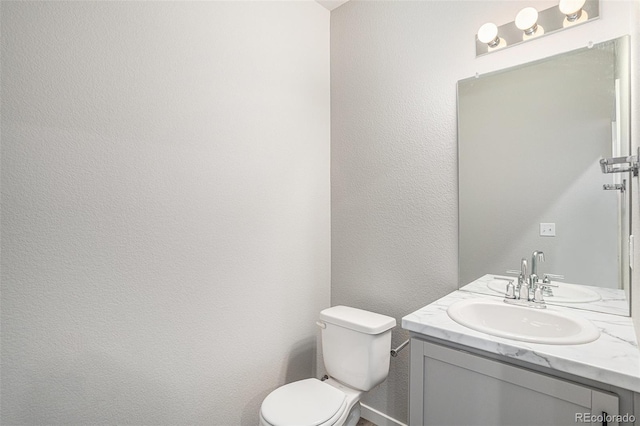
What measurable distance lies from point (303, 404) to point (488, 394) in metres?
0.82

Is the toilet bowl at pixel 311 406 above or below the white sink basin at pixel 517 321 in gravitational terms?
below

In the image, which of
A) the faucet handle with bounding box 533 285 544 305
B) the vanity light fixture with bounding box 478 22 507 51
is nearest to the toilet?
the faucet handle with bounding box 533 285 544 305

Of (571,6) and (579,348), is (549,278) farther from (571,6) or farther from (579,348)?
(571,6)

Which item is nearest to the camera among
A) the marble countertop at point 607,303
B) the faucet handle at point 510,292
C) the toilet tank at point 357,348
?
the marble countertop at point 607,303

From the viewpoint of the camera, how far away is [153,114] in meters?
1.38

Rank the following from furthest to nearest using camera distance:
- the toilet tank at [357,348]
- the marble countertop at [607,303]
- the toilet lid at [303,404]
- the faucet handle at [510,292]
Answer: the toilet tank at [357,348] → the faucet handle at [510,292] → the toilet lid at [303,404] → the marble countertop at [607,303]

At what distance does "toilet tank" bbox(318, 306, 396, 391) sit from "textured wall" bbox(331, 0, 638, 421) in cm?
25

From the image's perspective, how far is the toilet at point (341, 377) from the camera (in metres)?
1.42

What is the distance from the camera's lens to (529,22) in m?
1.41
